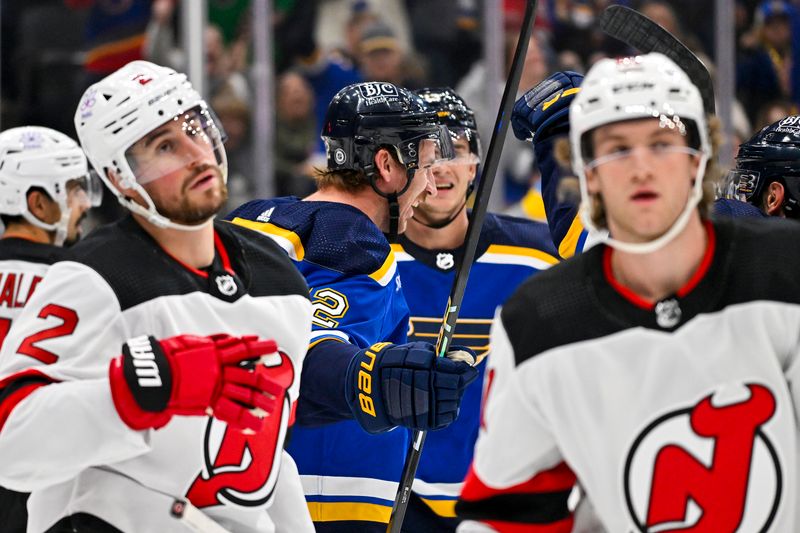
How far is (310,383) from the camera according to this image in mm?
2949

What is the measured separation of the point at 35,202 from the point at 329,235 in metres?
1.30

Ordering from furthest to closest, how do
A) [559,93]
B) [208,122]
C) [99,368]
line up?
[559,93] < [208,122] < [99,368]

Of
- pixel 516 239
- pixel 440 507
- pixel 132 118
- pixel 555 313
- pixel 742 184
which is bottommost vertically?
pixel 440 507

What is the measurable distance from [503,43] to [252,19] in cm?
114

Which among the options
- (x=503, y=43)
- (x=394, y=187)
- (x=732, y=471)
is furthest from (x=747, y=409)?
(x=503, y=43)

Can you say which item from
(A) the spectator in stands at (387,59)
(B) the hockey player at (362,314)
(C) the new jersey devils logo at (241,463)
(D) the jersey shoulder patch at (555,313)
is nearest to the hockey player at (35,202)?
(B) the hockey player at (362,314)

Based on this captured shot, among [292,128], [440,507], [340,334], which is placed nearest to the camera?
[340,334]

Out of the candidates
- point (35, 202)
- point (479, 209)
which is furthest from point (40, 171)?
point (479, 209)

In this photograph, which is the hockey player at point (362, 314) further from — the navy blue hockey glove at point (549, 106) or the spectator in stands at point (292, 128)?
the spectator in stands at point (292, 128)

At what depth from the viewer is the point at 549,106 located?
3.15 m

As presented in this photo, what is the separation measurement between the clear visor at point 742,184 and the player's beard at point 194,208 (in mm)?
1368

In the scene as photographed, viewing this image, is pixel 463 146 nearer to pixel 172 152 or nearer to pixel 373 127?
pixel 373 127

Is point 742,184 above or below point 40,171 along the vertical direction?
above

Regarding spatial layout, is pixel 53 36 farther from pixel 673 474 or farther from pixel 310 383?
pixel 673 474
